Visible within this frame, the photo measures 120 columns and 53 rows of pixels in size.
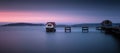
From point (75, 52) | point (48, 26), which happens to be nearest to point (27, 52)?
point (75, 52)

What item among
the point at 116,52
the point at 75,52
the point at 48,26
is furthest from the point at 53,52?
the point at 48,26

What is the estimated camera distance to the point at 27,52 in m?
8.97

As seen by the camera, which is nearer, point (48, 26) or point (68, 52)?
point (68, 52)

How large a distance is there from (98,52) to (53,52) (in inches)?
60.8

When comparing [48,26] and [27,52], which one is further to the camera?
[48,26]

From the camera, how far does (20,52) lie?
9.01 meters

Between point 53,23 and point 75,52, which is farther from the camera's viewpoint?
point 53,23

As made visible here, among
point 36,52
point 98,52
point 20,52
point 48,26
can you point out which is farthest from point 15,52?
point 48,26

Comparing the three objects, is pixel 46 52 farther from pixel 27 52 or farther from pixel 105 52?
pixel 105 52

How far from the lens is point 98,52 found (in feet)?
29.8

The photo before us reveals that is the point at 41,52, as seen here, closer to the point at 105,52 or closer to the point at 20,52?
the point at 20,52

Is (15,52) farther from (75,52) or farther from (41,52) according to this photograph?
(75,52)

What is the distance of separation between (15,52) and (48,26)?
1995 cm

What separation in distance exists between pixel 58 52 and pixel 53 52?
171 millimetres
